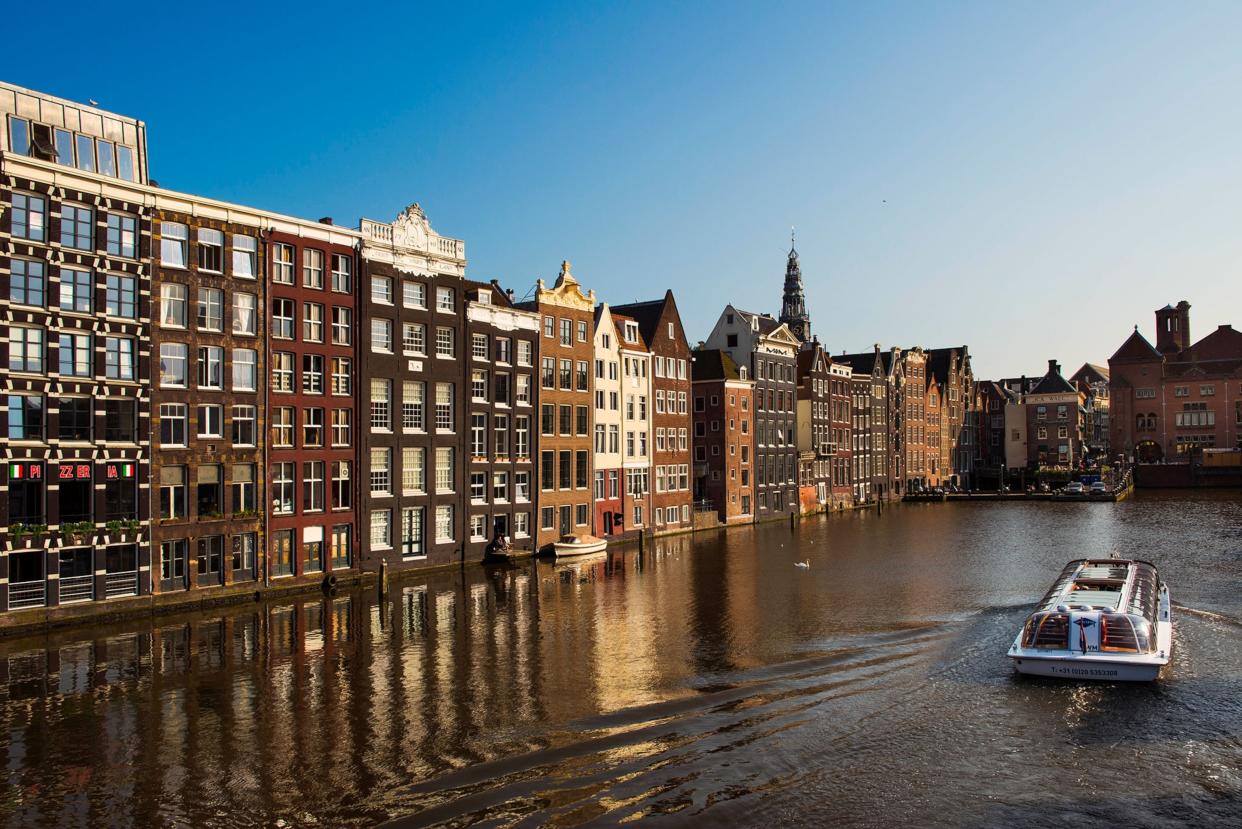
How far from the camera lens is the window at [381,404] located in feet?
198

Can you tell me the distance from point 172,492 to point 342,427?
11.3 metres

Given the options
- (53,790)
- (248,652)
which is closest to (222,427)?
(248,652)

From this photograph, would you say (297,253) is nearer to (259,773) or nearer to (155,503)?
(155,503)

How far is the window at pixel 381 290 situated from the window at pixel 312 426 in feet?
27.1

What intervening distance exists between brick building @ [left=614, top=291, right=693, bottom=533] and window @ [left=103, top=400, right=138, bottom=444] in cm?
4909

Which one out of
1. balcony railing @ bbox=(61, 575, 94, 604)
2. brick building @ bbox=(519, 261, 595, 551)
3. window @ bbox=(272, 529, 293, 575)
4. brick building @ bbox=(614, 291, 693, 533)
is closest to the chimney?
brick building @ bbox=(614, 291, 693, 533)

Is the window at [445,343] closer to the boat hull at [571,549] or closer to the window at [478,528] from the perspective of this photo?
the window at [478,528]

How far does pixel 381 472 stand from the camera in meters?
60.6

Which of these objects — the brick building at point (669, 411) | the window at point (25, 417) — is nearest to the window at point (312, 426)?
the window at point (25, 417)

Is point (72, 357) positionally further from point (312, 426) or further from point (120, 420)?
Answer: point (312, 426)

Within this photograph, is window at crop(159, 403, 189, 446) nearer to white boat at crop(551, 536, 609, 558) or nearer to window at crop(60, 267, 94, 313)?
window at crop(60, 267, 94, 313)

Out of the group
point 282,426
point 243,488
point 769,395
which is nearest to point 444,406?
point 282,426

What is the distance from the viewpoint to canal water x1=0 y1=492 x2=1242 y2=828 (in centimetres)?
2370

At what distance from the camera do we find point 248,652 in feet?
131
